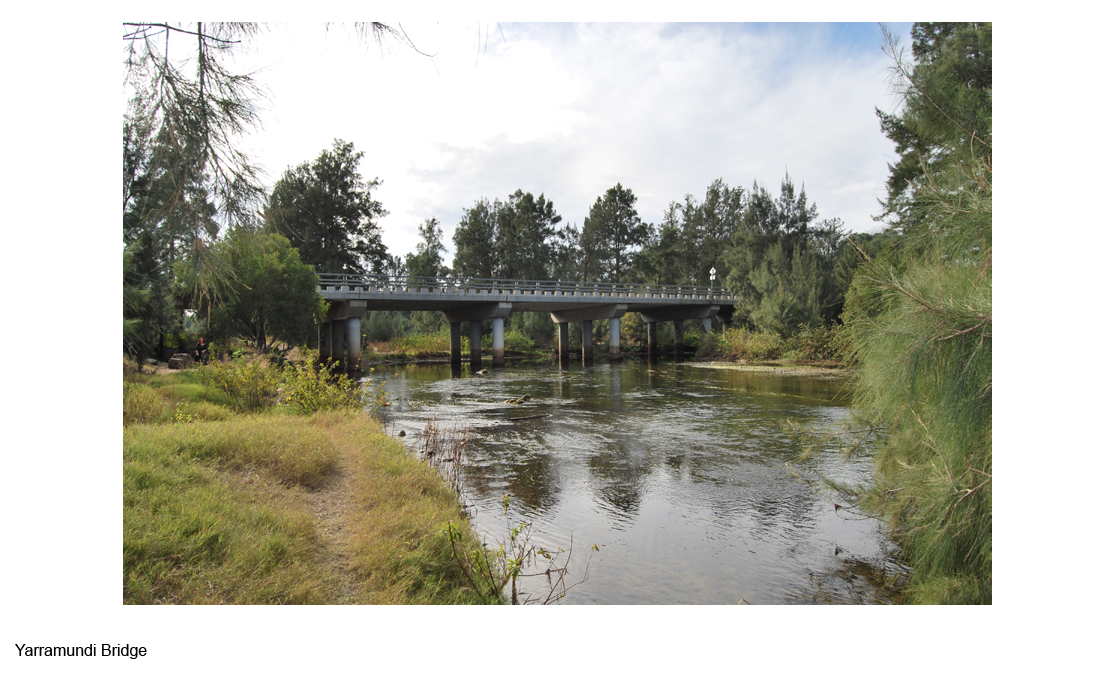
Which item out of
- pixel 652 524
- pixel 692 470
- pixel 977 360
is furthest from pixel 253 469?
pixel 977 360

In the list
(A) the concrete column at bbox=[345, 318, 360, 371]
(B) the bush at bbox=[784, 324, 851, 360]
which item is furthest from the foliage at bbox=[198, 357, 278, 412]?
(B) the bush at bbox=[784, 324, 851, 360]

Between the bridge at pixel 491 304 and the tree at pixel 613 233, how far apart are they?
43.6ft

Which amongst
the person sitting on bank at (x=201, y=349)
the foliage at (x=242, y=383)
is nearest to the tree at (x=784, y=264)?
the foliage at (x=242, y=383)

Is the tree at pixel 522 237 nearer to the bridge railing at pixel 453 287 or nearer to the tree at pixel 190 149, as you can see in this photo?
the bridge railing at pixel 453 287

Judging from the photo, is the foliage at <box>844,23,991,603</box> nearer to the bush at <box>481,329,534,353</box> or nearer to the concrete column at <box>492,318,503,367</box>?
the concrete column at <box>492,318,503,367</box>

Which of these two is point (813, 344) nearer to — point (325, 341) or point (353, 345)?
point (353, 345)

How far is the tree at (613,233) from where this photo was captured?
57906mm

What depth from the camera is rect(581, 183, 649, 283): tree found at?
5791 cm

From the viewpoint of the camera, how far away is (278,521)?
174 inches

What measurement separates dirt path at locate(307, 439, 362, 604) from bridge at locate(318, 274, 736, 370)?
23.3 meters

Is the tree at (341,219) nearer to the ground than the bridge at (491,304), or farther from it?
farther from it

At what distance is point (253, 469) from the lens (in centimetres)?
596

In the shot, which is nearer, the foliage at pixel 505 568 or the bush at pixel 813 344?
the foliage at pixel 505 568
